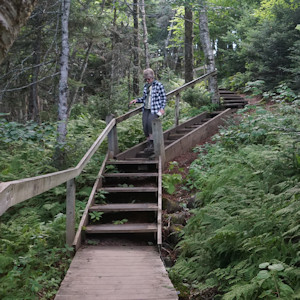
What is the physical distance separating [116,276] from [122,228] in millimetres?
1544

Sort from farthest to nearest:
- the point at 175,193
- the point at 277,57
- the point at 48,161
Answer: the point at 277,57, the point at 48,161, the point at 175,193

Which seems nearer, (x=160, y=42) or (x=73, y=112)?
(x=73, y=112)

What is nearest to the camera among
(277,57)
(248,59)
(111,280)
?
(111,280)

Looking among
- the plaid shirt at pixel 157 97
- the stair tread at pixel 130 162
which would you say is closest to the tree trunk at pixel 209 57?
the plaid shirt at pixel 157 97

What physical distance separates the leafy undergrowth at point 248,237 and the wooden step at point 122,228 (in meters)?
0.69

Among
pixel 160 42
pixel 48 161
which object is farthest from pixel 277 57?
pixel 160 42

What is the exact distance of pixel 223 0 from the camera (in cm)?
2517

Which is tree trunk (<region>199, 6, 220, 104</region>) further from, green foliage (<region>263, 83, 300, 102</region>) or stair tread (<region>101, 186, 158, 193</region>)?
stair tread (<region>101, 186, 158, 193</region>)

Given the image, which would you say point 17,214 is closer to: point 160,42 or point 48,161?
point 48,161

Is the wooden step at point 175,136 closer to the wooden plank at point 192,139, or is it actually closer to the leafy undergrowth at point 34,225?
the wooden plank at point 192,139

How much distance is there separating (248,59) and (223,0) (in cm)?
827

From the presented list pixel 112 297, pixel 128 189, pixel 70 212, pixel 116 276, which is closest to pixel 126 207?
pixel 128 189

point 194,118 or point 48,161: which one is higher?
point 194,118

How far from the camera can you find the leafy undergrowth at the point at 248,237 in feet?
10.3
